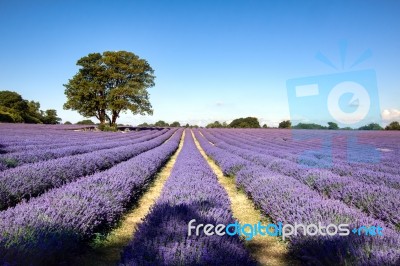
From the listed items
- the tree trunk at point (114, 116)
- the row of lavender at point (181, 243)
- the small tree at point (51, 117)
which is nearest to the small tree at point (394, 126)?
the tree trunk at point (114, 116)

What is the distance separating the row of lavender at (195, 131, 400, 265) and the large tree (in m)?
33.1

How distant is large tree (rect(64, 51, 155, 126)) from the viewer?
3734 centimetres

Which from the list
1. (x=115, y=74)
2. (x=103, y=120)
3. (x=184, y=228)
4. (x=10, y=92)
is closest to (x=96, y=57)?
(x=115, y=74)

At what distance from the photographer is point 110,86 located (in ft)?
131

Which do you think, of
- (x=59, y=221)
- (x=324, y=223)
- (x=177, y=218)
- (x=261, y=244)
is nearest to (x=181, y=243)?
(x=177, y=218)

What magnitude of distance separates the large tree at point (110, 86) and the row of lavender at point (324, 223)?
109ft

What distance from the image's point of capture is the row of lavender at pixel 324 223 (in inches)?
98.4

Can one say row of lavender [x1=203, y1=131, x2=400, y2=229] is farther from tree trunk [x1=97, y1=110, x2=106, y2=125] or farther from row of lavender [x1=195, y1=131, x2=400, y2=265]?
tree trunk [x1=97, y1=110, x2=106, y2=125]

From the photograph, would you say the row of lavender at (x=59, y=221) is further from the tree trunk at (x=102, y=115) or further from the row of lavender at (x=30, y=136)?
the tree trunk at (x=102, y=115)

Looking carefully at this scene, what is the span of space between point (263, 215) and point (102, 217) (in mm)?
3065

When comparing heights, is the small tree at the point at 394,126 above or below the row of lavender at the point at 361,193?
below

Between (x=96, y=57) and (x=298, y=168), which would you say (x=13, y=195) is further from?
(x=96, y=57)

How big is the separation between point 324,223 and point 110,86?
131 feet

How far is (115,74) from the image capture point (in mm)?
37344
